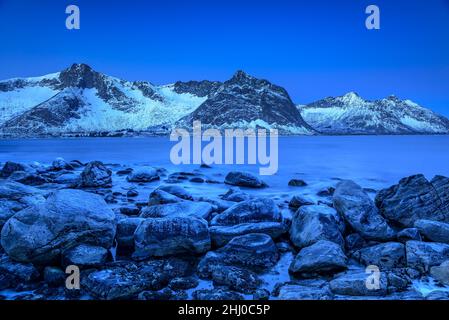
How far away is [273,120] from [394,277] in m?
197

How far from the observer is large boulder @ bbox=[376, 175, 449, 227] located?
5945mm

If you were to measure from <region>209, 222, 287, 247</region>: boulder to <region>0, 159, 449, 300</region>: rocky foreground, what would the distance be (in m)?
0.01

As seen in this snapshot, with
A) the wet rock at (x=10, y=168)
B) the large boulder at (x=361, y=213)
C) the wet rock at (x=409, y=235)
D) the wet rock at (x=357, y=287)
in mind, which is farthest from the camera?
the wet rock at (x=10, y=168)

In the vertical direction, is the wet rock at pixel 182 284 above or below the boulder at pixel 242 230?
below

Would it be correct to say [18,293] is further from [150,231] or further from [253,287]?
[253,287]

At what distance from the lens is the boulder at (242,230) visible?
5.08 metres

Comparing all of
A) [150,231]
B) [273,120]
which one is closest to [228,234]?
[150,231]

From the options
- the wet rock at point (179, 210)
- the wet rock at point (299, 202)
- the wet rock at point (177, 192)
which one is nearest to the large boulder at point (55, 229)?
the wet rock at point (179, 210)

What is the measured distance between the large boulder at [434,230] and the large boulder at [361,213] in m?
0.42

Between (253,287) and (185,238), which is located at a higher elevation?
(185,238)

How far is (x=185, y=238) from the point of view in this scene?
4.76m

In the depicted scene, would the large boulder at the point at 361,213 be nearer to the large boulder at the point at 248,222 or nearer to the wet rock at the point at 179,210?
the large boulder at the point at 248,222

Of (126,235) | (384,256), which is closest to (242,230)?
(126,235)
